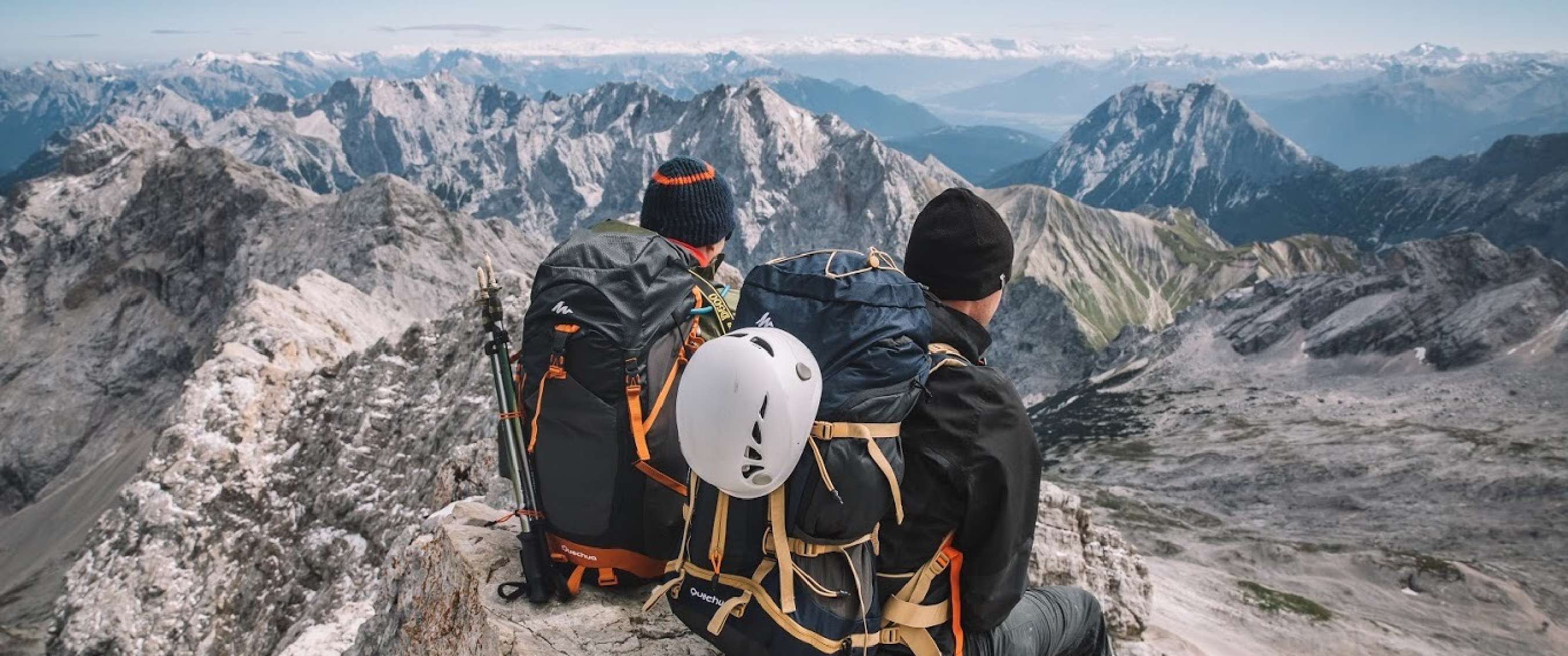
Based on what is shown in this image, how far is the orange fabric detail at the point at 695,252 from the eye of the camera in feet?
26.1

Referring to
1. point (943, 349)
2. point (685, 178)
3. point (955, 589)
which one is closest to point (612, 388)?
point (685, 178)

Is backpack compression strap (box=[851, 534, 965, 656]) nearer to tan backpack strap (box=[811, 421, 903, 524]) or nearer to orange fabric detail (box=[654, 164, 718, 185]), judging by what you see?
tan backpack strap (box=[811, 421, 903, 524])

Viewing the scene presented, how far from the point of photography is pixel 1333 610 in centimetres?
3045

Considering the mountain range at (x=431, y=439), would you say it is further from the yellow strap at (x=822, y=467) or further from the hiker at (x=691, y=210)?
the hiker at (x=691, y=210)

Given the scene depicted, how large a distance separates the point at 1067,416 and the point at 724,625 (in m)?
115

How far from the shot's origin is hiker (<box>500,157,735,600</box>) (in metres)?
6.93

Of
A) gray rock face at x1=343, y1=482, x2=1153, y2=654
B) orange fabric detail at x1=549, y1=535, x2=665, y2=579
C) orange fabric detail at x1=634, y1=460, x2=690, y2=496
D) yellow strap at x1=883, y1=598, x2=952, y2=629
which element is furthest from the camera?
orange fabric detail at x1=549, y1=535, x2=665, y2=579

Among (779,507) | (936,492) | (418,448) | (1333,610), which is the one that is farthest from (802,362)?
(1333,610)

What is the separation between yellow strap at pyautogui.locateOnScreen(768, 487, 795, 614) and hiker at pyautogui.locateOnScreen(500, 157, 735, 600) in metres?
1.58

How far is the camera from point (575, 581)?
302 inches

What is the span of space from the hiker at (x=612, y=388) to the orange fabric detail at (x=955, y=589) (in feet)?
7.59

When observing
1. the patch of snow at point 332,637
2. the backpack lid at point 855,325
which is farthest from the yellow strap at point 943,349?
the patch of snow at point 332,637

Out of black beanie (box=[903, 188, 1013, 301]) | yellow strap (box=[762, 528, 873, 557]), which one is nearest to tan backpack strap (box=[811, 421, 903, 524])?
yellow strap (box=[762, 528, 873, 557])

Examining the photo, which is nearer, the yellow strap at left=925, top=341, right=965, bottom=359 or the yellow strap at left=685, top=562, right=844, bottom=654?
the yellow strap at left=685, top=562, right=844, bottom=654
